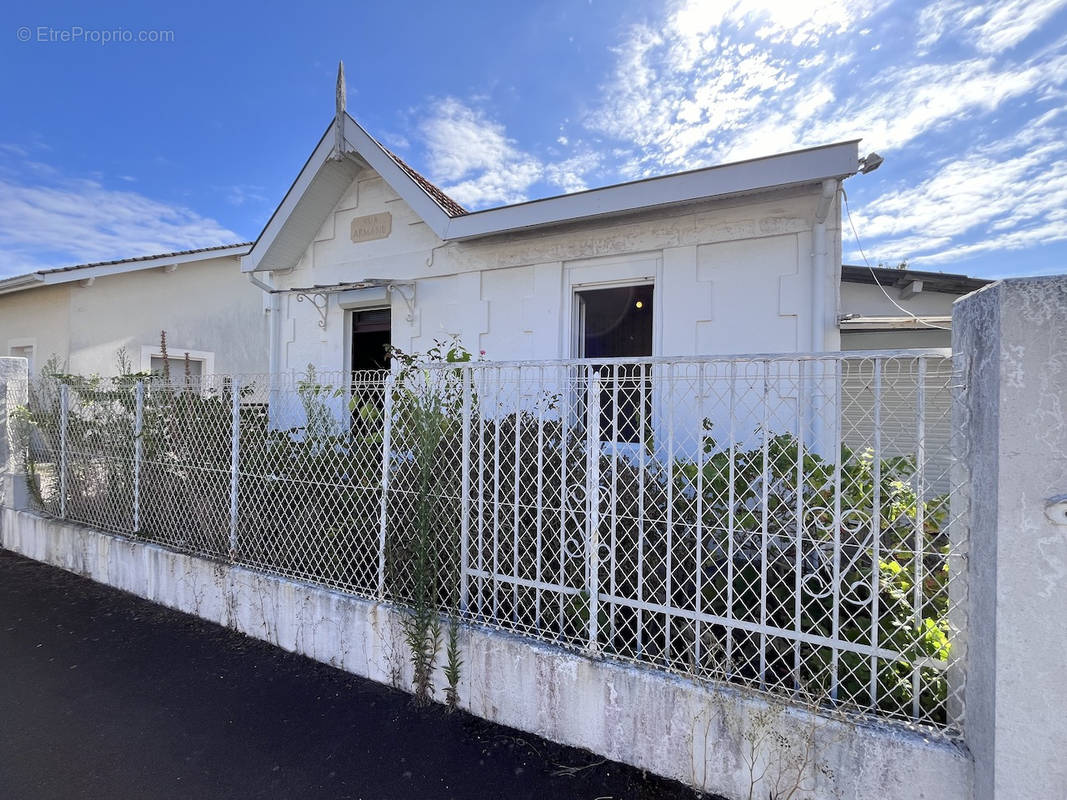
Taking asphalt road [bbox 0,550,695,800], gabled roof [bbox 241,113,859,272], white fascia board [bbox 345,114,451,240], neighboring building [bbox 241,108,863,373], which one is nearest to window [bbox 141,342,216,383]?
neighboring building [bbox 241,108,863,373]

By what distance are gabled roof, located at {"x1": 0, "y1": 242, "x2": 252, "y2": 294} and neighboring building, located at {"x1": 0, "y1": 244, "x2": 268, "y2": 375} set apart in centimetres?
1

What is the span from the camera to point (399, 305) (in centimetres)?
609

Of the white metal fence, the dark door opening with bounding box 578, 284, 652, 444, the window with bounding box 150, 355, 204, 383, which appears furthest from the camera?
the window with bounding box 150, 355, 204, 383

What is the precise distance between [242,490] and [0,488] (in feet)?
14.3

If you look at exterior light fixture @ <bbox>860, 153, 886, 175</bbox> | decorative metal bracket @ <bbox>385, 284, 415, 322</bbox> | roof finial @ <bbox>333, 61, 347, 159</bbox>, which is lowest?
decorative metal bracket @ <bbox>385, 284, 415, 322</bbox>

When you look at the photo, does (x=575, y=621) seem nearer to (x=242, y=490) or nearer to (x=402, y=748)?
(x=402, y=748)

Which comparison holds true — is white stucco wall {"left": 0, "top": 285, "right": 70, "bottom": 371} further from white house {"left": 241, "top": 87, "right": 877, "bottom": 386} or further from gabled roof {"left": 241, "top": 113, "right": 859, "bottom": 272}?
gabled roof {"left": 241, "top": 113, "right": 859, "bottom": 272}

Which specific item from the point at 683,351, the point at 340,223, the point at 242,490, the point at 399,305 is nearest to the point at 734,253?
the point at 683,351

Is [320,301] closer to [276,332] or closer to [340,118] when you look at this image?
[276,332]

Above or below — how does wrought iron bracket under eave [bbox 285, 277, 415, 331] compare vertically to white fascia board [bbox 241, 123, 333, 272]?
below

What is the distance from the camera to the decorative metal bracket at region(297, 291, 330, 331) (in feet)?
21.5

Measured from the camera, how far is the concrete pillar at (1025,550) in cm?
167

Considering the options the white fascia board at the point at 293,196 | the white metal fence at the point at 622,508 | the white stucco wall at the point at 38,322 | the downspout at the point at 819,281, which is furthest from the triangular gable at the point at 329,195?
the white stucco wall at the point at 38,322

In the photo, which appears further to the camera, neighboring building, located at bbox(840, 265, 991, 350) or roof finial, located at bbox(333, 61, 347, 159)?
neighboring building, located at bbox(840, 265, 991, 350)
